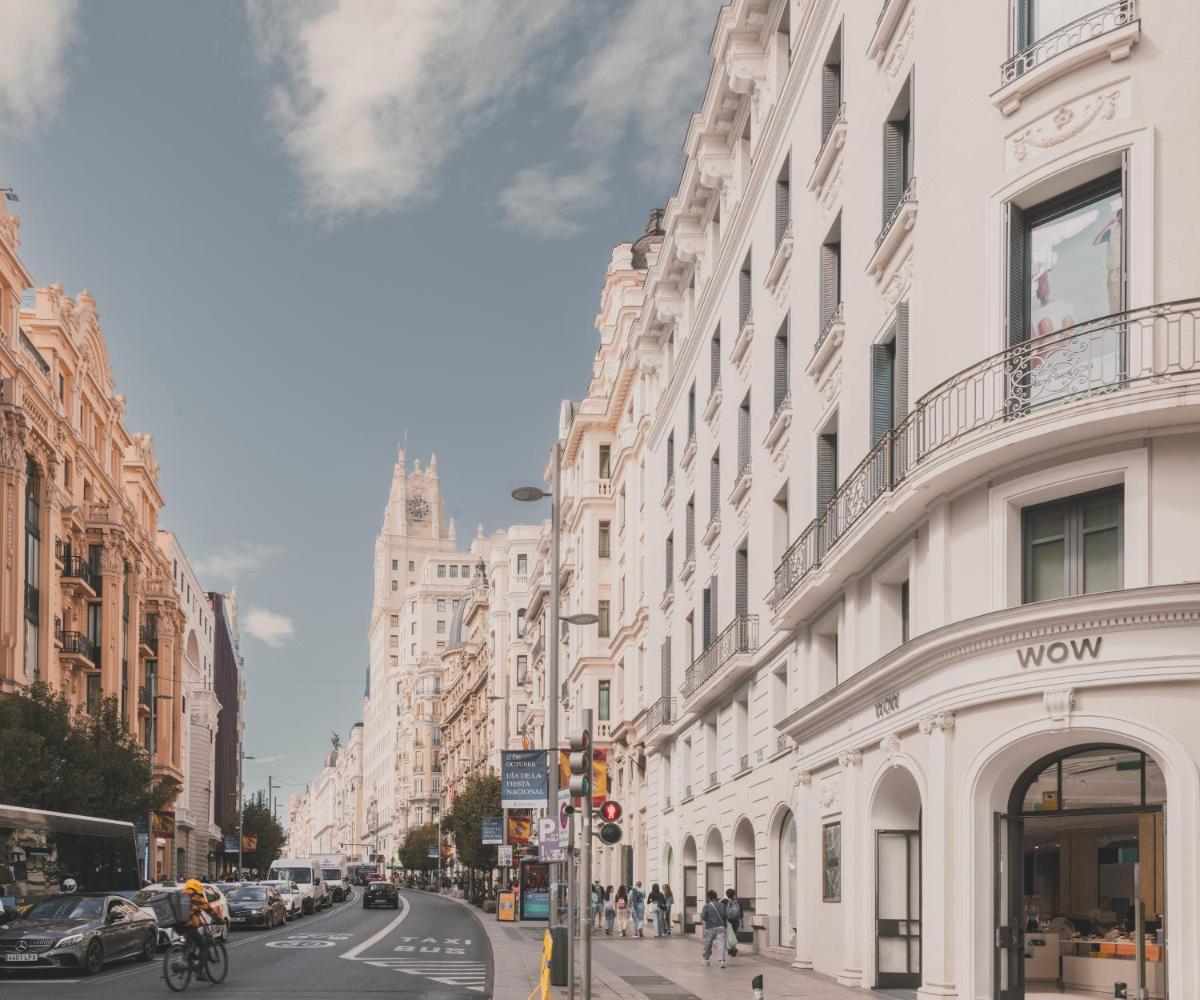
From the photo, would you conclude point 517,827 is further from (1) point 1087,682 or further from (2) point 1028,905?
(1) point 1087,682

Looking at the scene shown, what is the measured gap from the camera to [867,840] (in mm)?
22594

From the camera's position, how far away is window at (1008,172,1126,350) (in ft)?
55.3

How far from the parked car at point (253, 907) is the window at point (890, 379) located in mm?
30844

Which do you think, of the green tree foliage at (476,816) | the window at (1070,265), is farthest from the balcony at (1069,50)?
the green tree foliage at (476,816)

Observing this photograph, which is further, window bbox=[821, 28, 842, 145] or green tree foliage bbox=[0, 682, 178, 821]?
green tree foliage bbox=[0, 682, 178, 821]

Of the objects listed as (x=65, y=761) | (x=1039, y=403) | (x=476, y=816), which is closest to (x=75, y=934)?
(x=1039, y=403)

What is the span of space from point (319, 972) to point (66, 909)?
466 cm

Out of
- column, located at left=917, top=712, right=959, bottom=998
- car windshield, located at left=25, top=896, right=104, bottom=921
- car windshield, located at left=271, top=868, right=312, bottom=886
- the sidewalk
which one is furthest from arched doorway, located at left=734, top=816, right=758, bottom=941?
Answer: car windshield, located at left=271, top=868, right=312, bottom=886

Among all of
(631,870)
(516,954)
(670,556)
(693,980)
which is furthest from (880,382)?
(631,870)

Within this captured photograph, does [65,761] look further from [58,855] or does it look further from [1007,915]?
[1007,915]

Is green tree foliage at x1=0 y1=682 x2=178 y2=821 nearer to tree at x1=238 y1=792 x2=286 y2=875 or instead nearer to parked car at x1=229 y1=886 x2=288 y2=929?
parked car at x1=229 y1=886 x2=288 y2=929

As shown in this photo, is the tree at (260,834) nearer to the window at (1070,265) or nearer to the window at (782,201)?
the window at (782,201)

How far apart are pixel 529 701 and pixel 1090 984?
2884 inches

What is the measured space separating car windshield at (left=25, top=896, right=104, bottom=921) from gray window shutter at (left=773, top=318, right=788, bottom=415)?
50.7 ft
